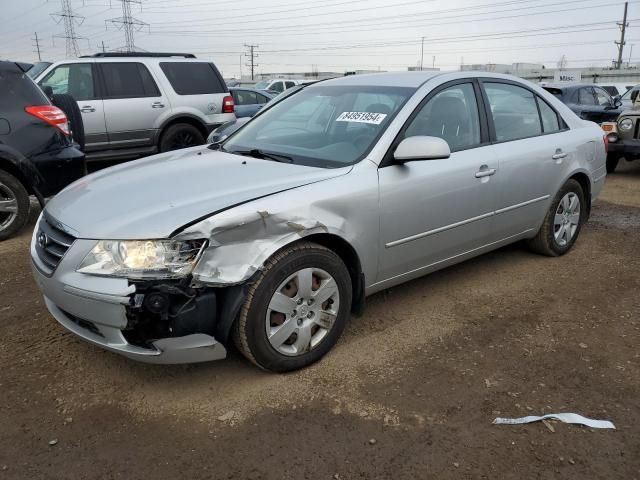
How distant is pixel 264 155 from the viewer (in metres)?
3.61

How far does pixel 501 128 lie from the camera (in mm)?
4199

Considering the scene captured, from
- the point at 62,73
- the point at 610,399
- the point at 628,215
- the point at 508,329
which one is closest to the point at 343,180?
the point at 508,329

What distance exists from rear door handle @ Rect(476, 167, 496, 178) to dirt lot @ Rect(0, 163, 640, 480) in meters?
0.93

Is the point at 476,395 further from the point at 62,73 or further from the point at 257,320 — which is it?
the point at 62,73

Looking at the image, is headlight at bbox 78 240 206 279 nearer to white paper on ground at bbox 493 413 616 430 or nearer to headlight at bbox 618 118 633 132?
white paper on ground at bbox 493 413 616 430

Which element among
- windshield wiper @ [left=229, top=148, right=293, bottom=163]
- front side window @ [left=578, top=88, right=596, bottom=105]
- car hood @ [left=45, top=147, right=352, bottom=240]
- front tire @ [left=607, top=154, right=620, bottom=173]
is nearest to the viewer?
car hood @ [left=45, top=147, right=352, bottom=240]

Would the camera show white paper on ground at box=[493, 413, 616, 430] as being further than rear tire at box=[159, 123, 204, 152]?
No

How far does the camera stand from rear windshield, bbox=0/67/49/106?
5.57m

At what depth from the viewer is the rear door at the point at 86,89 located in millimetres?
8156

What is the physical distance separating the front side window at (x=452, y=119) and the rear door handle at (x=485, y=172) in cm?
20

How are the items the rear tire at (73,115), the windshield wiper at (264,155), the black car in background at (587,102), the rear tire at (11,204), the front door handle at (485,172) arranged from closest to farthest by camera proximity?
the windshield wiper at (264,155) → the front door handle at (485,172) → the rear tire at (11,204) → the rear tire at (73,115) → the black car in background at (587,102)

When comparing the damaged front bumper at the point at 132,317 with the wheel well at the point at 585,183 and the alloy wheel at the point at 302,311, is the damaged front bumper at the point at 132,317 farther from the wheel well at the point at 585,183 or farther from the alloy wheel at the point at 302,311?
the wheel well at the point at 585,183

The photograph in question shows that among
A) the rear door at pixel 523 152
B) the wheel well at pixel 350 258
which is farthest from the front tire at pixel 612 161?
the wheel well at pixel 350 258

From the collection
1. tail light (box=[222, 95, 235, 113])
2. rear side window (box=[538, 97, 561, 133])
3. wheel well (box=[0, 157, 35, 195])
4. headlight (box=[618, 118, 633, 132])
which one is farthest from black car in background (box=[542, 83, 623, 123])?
wheel well (box=[0, 157, 35, 195])
